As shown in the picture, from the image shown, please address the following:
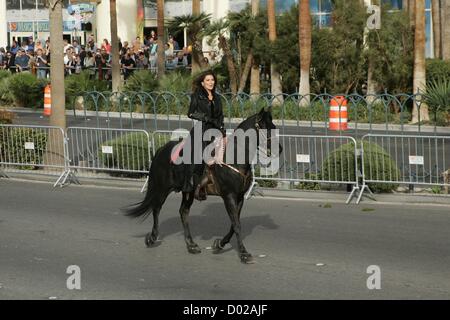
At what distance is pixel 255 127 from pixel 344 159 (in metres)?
5.17

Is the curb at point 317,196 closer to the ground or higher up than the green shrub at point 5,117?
closer to the ground

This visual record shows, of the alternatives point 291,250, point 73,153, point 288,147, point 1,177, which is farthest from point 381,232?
point 1,177

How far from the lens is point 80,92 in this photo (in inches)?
1292

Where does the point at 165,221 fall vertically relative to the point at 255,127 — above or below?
below

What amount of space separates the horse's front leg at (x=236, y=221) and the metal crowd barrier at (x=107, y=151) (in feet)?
21.2

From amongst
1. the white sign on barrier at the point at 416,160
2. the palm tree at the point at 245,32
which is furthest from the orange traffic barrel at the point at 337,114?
the palm tree at the point at 245,32

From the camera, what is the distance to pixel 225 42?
33125 mm

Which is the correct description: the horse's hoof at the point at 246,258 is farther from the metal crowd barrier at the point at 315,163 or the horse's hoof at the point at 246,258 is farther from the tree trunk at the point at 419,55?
the tree trunk at the point at 419,55

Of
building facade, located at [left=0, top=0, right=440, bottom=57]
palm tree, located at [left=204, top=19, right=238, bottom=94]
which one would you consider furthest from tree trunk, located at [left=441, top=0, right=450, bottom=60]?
building facade, located at [left=0, top=0, right=440, bottom=57]

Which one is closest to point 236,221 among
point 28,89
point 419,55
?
point 419,55

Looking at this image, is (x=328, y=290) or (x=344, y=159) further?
(x=344, y=159)

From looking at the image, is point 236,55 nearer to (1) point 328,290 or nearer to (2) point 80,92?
(2) point 80,92

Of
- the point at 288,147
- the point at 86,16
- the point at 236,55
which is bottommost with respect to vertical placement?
the point at 288,147

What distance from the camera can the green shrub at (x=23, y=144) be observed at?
19094 mm
